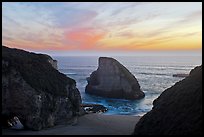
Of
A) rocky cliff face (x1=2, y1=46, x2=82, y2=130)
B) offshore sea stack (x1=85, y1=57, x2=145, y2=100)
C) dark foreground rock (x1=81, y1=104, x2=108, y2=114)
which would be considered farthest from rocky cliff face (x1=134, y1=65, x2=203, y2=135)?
offshore sea stack (x1=85, y1=57, x2=145, y2=100)

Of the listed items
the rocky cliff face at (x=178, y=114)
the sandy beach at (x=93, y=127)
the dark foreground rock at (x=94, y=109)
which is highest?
the rocky cliff face at (x=178, y=114)

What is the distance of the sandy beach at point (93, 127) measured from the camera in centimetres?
2230

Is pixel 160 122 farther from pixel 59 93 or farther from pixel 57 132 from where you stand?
pixel 59 93

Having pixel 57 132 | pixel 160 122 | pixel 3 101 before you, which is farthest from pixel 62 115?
pixel 160 122

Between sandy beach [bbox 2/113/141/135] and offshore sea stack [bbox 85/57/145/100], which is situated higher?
offshore sea stack [bbox 85/57/145/100]

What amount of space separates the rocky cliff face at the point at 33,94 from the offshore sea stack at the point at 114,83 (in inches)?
1113

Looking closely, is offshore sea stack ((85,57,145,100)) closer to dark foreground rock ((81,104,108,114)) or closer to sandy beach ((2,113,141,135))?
dark foreground rock ((81,104,108,114))

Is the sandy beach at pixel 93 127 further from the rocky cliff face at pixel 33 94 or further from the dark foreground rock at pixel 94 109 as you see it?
the dark foreground rock at pixel 94 109

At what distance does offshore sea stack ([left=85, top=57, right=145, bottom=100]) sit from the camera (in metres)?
54.7

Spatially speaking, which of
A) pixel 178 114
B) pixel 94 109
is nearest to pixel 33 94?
pixel 178 114

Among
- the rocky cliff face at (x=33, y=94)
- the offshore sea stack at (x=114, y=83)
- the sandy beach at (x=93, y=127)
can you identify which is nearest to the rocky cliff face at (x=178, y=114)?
the sandy beach at (x=93, y=127)

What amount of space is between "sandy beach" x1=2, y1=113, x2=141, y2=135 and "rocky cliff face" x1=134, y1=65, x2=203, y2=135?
355 centimetres

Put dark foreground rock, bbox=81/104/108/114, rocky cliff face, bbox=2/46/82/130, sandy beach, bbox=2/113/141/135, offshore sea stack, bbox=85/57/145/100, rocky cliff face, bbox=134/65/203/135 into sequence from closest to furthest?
rocky cliff face, bbox=134/65/203/135 < sandy beach, bbox=2/113/141/135 < rocky cliff face, bbox=2/46/82/130 < dark foreground rock, bbox=81/104/108/114 < offshore sea stack, bbox=85/57/145/100

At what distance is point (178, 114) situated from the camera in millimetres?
17938
